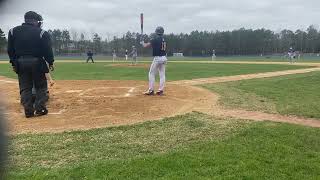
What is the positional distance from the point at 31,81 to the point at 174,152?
11.5 ft

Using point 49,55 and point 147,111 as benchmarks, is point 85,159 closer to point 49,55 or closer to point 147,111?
point 49,55

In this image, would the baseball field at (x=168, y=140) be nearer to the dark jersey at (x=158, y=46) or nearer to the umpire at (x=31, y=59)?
the umpire at (x=31, y=59)

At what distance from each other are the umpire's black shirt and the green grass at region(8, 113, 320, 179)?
5.05ft

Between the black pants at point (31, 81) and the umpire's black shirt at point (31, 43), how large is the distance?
12 centimetres

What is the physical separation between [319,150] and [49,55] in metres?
4.40

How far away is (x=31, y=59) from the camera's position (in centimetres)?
732

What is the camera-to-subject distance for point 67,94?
12.0 metres

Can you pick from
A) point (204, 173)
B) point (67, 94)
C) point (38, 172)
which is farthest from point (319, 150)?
point (67, 94)

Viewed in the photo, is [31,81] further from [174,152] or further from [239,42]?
[239,42]

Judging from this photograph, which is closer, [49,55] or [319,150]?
[319,150]

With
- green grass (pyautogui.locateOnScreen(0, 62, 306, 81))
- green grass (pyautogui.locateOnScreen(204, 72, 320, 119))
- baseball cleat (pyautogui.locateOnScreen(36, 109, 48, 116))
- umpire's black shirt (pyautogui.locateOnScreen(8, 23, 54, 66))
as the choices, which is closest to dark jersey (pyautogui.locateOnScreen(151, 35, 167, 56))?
green grass (pyautogui.locateOnScreen(204, 72, 320, 119))

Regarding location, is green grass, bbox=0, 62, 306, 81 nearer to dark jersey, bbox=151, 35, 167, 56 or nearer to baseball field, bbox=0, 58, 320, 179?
dark jersey, bbox=151, 35, 167, 56

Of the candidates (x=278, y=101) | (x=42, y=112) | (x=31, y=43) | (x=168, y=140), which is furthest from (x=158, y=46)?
(x=168, y=140)

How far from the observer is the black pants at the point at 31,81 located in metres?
7.37
